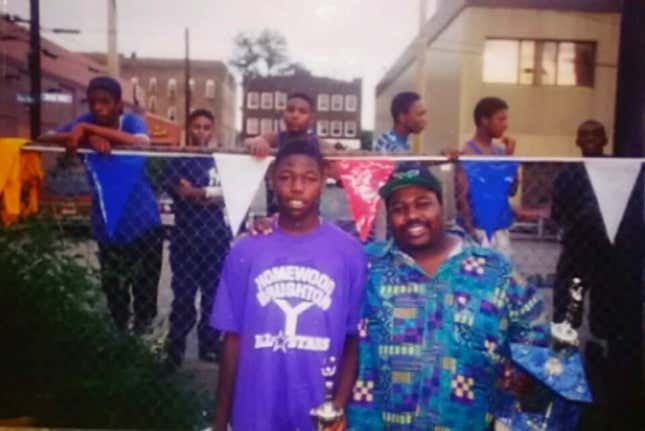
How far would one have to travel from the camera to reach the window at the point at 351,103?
56.0 meters

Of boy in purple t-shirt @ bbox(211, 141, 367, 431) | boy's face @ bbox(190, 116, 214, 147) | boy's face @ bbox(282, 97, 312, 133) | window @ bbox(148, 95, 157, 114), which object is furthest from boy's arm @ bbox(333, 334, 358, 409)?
window @ bbox(148, 95, 157, 114)

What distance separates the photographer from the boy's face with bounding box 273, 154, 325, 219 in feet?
8.41

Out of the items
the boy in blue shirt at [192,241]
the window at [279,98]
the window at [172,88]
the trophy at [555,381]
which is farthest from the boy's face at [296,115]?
the window at [172,88]

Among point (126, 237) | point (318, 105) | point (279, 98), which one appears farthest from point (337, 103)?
point (126, 237)

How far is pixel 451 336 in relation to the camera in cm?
226

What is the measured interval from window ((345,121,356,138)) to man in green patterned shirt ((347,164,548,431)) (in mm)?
53916

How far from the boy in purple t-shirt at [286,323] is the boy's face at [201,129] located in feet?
Answer: 11.3

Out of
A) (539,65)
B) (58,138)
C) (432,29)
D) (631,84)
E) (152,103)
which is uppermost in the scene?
(432,29)

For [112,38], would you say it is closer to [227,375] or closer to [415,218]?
[227,375]

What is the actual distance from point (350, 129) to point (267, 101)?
7295 millimetres

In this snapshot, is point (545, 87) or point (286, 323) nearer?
point (286, 323)

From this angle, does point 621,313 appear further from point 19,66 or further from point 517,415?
point 19,66

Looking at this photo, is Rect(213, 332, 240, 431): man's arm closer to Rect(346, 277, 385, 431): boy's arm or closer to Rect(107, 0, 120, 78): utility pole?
Rect(346, 277, 385, 431): boy's arm

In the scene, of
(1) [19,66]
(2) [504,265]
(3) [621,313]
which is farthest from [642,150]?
(1) [19,66]
